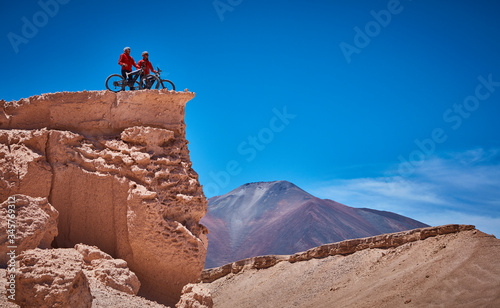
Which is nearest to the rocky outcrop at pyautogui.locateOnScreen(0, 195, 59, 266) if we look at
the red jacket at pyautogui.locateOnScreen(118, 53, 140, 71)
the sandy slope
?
the red jacket at pyautogui.locateOnScreen(118, 53, 140, 71)

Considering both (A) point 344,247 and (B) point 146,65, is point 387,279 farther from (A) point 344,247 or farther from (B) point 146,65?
(B) point 146,65

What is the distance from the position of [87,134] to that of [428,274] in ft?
37.8

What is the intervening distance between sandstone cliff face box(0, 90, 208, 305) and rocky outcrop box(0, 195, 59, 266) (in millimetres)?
1580

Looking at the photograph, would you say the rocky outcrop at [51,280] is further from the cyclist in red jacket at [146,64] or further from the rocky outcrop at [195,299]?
the cyclist in red jacket at [146,64]

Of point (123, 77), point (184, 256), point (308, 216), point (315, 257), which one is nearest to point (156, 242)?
point (184, 256)

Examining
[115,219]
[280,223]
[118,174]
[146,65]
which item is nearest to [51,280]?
[115,219]

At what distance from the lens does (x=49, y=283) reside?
6.36 meters

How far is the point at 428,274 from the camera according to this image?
52.0 ft

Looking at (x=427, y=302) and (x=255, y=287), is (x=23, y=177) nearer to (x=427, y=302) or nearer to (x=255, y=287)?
(x=427, y=302)

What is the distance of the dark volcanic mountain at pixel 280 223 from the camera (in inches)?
1276

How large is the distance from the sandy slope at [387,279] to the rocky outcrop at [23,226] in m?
9.93

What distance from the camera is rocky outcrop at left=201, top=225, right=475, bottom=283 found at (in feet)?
66.7

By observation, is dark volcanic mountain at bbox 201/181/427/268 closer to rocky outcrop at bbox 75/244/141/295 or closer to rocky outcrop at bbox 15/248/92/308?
rocky outcrop at bbox 75/244/141/295

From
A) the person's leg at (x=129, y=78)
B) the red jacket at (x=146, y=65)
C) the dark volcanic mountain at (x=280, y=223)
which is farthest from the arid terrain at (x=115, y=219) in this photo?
the dark volcanic mountain at (x=280, y=223)
